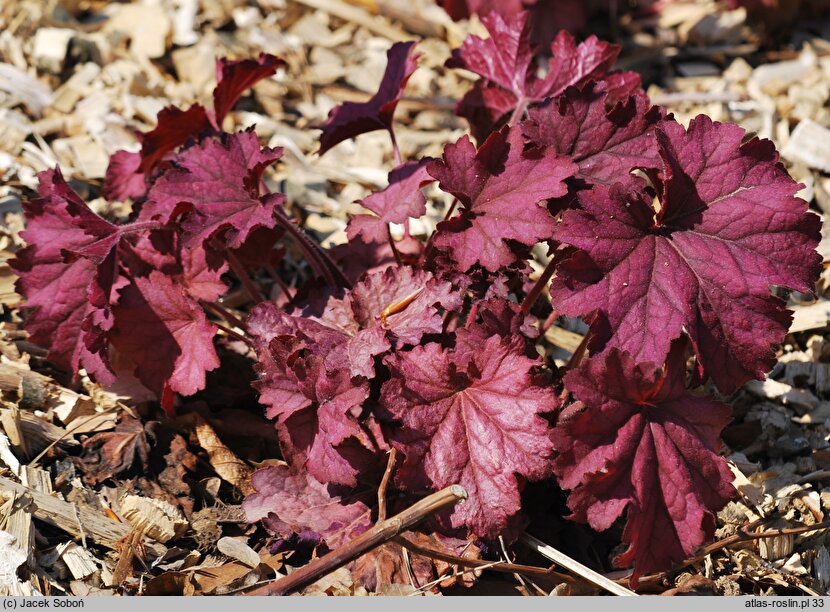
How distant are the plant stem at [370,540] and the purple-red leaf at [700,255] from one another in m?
0.48

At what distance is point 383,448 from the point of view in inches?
86.2

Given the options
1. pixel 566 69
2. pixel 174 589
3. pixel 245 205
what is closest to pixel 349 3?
pixel 566 69

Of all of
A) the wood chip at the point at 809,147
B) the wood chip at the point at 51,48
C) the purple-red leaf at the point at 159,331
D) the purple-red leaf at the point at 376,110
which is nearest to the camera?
the purple-red leaf at the point at 159,331

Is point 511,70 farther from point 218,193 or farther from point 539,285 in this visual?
point 218,193

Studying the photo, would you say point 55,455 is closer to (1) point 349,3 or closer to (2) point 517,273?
(2) point 517,273

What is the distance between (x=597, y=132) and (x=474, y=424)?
79 cm

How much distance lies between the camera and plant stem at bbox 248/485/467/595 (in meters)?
1.95

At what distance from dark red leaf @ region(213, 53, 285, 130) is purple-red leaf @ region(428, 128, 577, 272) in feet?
2.51

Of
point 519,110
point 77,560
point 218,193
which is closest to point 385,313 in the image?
point 218,193

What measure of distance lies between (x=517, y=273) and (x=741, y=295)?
0.55 meters

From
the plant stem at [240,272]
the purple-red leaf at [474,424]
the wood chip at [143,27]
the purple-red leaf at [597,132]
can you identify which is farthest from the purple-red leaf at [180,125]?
the wood chip at [143,27]

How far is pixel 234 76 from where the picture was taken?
8.63 feet

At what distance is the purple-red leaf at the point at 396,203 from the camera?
2252 millimetres

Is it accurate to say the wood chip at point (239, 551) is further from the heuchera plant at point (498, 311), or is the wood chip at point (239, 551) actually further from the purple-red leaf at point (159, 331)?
the purple-red leaf at point (159, 331)
